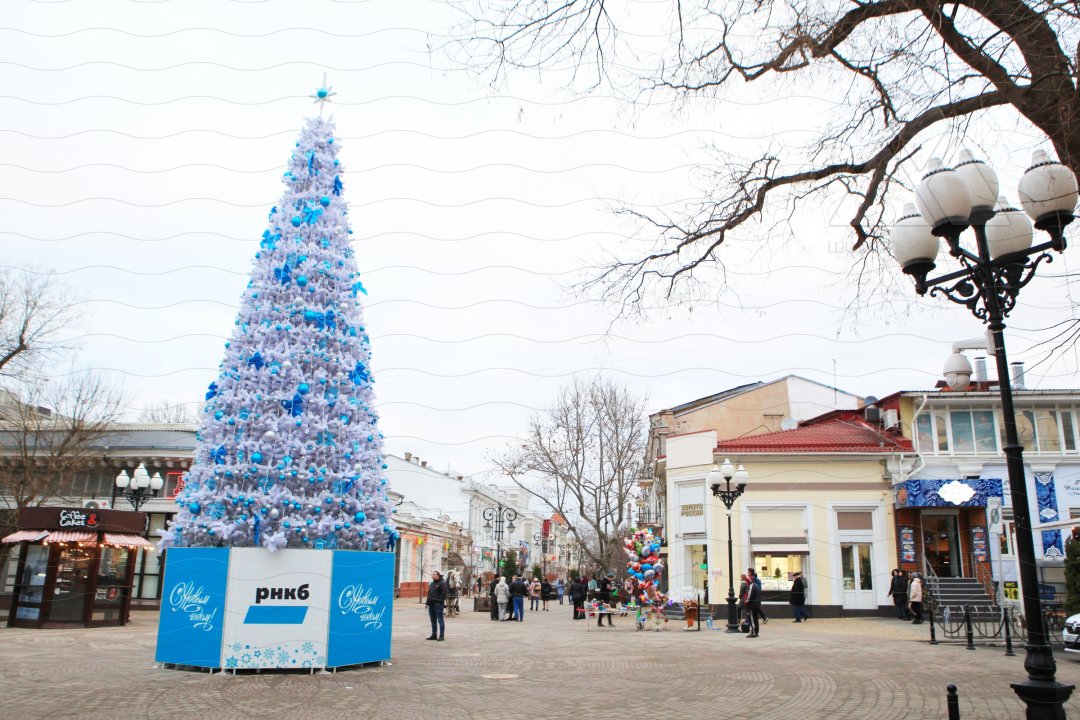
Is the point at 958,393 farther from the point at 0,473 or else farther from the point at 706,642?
the point at 0,473

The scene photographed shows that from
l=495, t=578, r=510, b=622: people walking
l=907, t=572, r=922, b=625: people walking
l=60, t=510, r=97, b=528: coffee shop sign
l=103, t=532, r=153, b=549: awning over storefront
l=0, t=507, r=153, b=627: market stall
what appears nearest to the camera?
l=0, t=507, r=153, b=627: market stall

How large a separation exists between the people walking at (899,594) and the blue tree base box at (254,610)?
17.5 m

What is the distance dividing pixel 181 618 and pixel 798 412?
28.5 m

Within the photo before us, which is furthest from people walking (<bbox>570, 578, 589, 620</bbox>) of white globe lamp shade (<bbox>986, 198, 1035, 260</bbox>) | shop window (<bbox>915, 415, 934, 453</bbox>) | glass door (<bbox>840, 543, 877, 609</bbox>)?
white globe lamp shade (<bbox>986, 198, 1035, 260</bbox>)

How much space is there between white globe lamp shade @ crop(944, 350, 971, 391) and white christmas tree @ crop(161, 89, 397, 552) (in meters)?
21.0

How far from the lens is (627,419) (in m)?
33.8

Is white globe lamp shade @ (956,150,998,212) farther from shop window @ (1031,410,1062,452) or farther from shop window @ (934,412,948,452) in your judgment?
shop window @ (1031,410,1062,452)

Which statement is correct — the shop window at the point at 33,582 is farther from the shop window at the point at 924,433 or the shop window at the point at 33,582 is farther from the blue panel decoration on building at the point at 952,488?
the shop window at the point at 924,433

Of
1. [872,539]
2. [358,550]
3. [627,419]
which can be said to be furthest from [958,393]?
[358,550]

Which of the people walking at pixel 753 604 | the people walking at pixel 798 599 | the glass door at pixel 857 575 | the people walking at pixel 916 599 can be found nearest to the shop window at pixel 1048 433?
the glass door at pixel 857 575

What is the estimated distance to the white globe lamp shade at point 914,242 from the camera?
21.1 ft

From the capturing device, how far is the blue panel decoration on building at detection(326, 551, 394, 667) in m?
10.5

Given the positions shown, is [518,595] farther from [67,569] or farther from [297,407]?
[297,407]

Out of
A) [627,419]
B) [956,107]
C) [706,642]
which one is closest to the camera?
[956,107]
